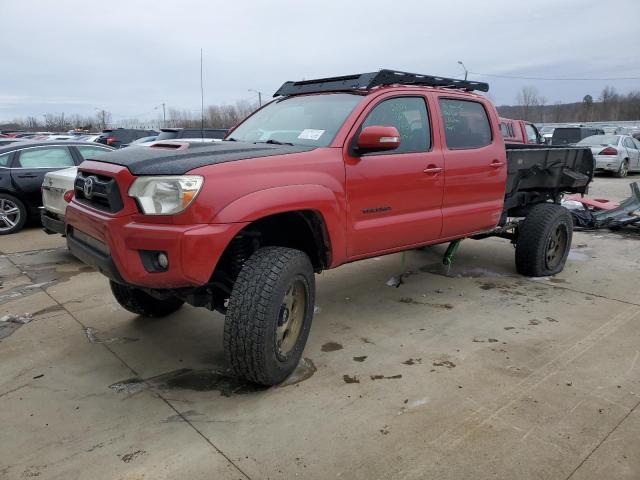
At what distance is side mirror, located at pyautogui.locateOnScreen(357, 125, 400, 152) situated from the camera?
3.43 metres

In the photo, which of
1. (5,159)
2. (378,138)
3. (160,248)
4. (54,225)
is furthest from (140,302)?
(5,159)

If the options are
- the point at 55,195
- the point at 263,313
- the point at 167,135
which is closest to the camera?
the point at 263,313

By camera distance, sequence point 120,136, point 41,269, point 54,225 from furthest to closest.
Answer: point 120,136, point 41,269, point 54,225

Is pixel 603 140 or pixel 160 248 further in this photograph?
pixel 603 140

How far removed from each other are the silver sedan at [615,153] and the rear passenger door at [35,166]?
15882mm

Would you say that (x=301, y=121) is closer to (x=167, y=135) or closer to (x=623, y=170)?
(x=167, y=135)

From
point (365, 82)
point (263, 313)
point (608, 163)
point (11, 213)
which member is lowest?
point (11, 213)

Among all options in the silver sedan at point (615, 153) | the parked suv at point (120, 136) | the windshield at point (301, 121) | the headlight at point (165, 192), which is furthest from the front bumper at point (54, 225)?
the silver sedan at point (615, 153)

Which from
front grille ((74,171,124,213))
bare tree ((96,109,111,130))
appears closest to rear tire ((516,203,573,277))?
front grille ((74,171,124,213))

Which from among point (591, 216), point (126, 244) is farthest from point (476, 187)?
point (591, 216)

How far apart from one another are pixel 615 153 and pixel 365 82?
16.7 meters

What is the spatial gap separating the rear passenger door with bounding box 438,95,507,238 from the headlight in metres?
2.39

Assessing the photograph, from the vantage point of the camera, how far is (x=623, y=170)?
58.9ft

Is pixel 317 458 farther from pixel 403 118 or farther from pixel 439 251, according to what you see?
pixel 439 251
